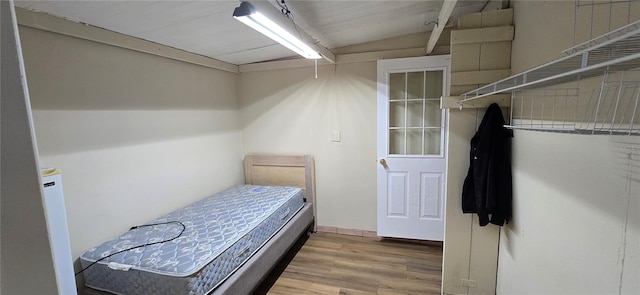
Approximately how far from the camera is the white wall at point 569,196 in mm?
964

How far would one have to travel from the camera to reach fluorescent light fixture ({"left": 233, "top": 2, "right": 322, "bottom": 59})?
4.63ft

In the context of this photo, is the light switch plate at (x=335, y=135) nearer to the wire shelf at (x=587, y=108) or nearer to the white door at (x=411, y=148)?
the white door at (x=411, y=148)

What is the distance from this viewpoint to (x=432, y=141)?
300cm

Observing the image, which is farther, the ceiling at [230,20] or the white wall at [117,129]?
the white wall at [117,129]

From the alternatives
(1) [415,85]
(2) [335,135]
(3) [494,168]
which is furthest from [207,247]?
(1) [415,85]

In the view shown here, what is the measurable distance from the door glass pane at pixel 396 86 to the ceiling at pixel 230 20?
1.50ft

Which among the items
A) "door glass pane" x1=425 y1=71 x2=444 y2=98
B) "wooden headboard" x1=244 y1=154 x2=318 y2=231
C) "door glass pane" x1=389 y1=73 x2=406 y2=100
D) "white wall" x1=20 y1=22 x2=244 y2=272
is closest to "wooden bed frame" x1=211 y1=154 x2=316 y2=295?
"wooden headboard" x1=244 y1=154 x2=318 y2=231

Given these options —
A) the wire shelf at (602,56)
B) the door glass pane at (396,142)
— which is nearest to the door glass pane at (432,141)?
the door glass pane at (396,142)

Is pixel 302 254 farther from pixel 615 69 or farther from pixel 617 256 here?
pixel 615 69

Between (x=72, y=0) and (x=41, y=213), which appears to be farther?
(x=72, y=0)

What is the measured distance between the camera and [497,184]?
1.84 m

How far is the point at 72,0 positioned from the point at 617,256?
2.86 metres

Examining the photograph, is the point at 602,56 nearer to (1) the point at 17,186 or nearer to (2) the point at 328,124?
(1) the point at 17,186

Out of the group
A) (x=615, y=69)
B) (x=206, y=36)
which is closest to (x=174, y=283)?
(x=206, y=36)
